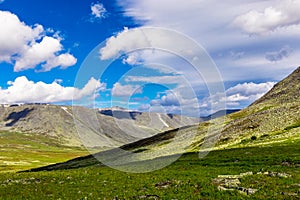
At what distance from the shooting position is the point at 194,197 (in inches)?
1000

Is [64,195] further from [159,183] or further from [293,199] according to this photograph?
[293,199]

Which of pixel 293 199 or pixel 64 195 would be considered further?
pixel 64 195

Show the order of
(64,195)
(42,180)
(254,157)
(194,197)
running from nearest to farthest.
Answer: (194,197) < (64,195) < (42,180) < (254,157)

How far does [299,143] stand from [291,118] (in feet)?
88.4

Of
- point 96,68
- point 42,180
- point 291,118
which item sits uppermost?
point 96,68

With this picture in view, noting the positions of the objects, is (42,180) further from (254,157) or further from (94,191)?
(254,157)

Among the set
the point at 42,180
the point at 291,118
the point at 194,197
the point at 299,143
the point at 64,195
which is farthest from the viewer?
the point at 291,118

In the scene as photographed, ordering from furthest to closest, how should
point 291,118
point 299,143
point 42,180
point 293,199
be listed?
point 291,118 < point 299,143 < point 42,180 < point 293,199

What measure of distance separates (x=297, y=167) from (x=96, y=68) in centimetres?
3087

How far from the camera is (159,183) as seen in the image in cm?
3297

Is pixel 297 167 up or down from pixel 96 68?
down

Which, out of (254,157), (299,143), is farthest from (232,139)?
(254,157)

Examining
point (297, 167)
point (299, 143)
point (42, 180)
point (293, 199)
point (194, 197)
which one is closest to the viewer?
point (293, 199)

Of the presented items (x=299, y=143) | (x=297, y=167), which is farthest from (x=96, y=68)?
(x=299, y=143)
